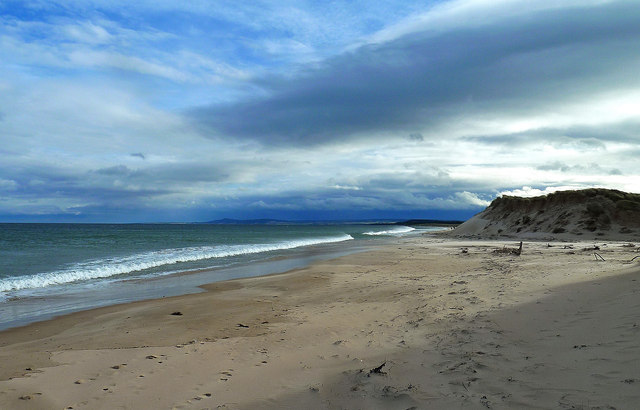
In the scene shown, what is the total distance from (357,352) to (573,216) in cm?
3733

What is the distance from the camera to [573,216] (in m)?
36.1

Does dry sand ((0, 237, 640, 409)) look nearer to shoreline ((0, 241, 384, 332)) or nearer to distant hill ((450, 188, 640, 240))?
shoreline ((0, 241, 384, 332))

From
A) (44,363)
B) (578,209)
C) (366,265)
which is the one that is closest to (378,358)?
(44,363)

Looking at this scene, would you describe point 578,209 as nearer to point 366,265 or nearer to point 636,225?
point 636,225

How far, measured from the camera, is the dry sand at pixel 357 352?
14.9 ft

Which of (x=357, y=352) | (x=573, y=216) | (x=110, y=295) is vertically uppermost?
(x=573, y=216)

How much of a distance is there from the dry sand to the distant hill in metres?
26.8

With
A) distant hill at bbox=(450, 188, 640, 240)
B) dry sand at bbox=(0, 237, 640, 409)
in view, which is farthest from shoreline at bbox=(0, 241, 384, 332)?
distant hill at bbox=(450, 188, 640, 240)

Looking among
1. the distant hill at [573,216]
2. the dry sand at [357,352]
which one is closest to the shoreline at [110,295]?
the dry sand at [357,352]

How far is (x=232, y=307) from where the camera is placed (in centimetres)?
1059

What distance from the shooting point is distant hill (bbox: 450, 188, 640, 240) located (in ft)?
A: 106

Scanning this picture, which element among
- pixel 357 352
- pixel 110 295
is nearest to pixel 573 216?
pixel 357 352

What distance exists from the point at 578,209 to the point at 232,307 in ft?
120

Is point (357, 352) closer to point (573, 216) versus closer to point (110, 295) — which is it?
point (110, 295)
